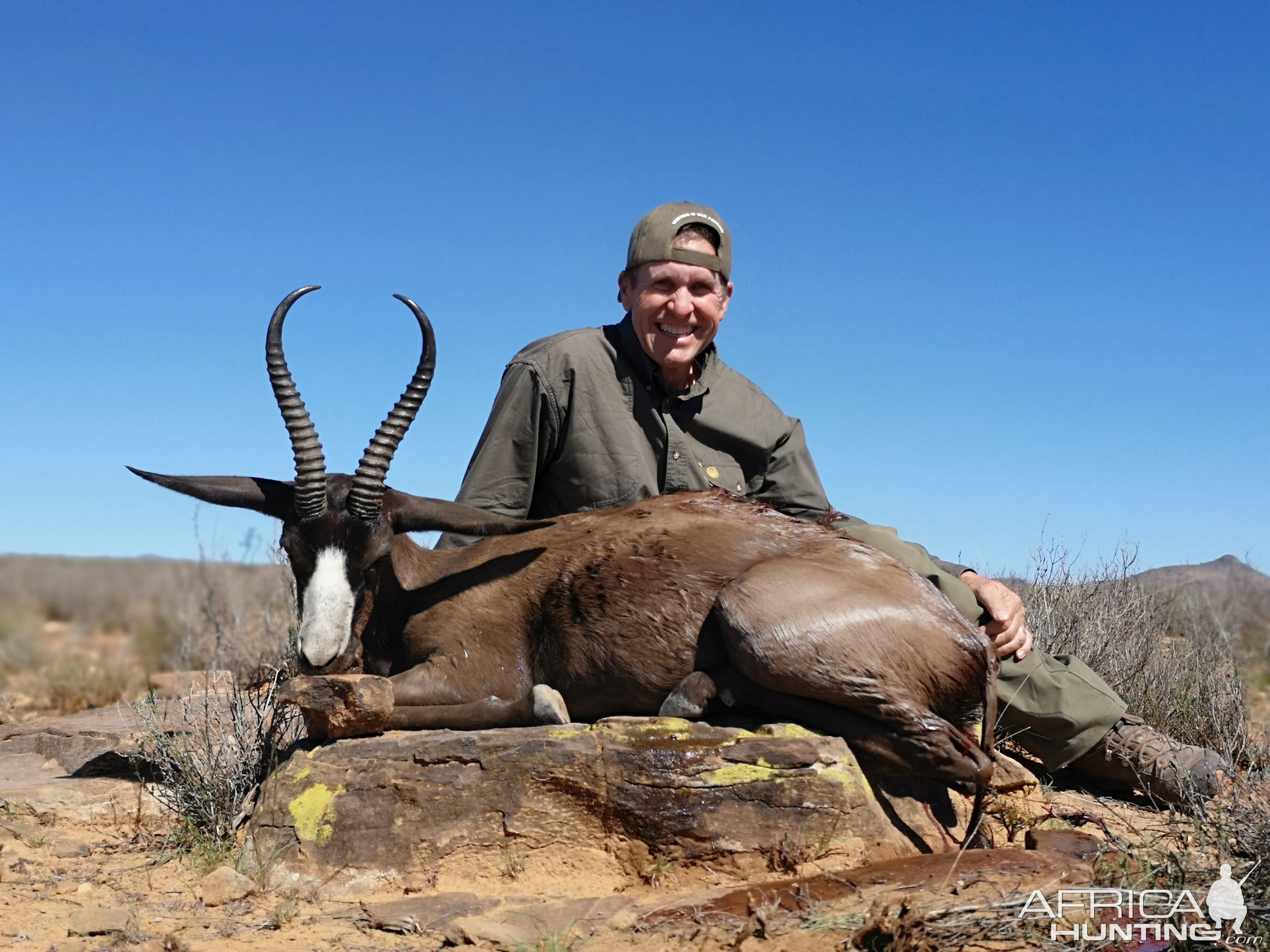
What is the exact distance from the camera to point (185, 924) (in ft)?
14.8

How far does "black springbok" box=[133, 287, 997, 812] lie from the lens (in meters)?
5.10

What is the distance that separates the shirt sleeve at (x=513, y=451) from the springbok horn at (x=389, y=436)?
30.3 inches

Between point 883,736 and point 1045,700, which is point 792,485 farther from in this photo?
point 883,736

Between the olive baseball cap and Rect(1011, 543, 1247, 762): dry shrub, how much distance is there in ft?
13.5

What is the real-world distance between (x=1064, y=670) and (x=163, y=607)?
2309 centimetres

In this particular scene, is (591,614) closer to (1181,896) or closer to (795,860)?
(795,860)

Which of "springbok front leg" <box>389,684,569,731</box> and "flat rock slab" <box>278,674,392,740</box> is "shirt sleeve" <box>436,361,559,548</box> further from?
"flat rock slab" <box>278,674,392,740</box>

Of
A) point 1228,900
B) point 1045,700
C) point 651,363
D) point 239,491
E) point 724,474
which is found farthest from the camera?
point 724,474

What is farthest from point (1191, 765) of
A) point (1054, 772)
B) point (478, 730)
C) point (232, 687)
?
point (232, 687)

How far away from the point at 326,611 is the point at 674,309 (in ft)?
8.98

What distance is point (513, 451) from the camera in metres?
6.61

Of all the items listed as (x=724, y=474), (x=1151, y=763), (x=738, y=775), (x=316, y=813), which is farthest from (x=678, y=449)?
(x=1151, y=763)

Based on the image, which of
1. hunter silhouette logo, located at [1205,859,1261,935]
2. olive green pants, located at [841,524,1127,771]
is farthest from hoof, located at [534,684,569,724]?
hunter silhouette logo, located at [1205,859,1261,935]

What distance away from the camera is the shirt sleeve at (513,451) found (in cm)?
655
